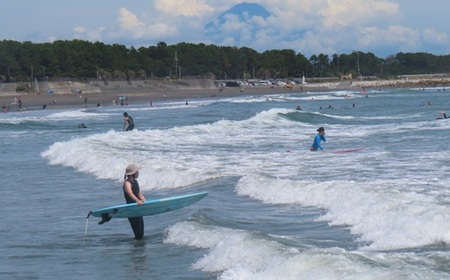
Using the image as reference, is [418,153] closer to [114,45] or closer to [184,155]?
[184,155]

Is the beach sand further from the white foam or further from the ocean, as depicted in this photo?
the white foam

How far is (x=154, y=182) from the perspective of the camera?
74.5ft

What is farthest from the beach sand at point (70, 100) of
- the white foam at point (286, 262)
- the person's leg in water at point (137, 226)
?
the white foam at point (286, 262)

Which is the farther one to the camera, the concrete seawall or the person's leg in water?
the concrete seawall

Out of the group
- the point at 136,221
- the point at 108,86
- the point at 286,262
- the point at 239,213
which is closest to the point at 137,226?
the point at 136,221

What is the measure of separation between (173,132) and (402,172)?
23632 millimetres

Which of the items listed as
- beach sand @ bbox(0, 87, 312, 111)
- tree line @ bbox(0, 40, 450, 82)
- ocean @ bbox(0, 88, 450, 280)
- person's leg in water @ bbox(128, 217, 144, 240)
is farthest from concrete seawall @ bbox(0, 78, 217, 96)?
person's leg in water @ bbox(128, 217, 144, 240)

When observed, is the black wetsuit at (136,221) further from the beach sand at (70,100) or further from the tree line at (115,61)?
the tree line at (115,61)

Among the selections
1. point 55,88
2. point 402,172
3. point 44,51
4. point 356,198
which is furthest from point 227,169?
point 44,51

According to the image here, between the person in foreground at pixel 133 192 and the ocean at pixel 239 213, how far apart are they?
271 millimetres

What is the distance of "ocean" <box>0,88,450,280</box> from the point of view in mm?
11570

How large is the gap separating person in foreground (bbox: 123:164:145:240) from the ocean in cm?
27

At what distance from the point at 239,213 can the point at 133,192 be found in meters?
3.24

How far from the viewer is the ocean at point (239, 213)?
11.6 m
